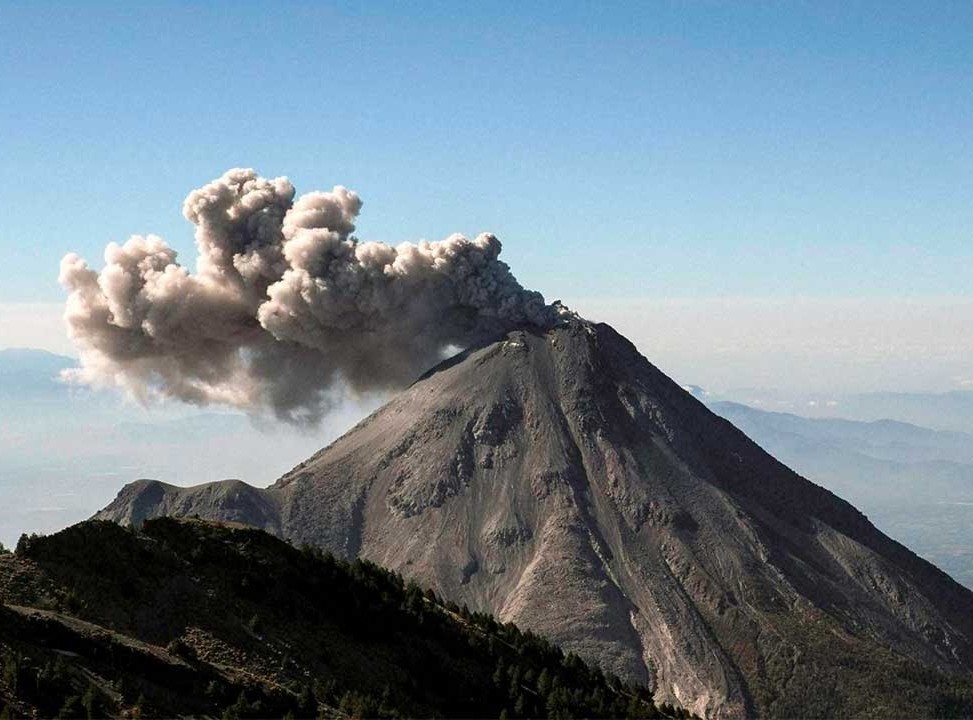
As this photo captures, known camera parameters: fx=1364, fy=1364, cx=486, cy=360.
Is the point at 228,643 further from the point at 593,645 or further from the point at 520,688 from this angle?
the point at 593,645

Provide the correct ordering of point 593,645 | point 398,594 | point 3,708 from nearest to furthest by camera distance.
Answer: point 3,708
point 398,594
point 593,645

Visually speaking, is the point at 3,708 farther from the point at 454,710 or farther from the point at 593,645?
the point at 593,645

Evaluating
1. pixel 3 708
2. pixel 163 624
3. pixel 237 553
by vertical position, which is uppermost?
pixel 237 553

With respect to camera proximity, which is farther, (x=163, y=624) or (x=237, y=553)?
(x=237, y=553)

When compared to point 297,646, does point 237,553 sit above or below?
above

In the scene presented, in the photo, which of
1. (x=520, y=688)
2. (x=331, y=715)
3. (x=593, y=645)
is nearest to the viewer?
(x=331, y=715)

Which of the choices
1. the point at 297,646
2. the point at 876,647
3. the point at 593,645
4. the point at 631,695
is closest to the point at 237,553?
the point at 297,646
